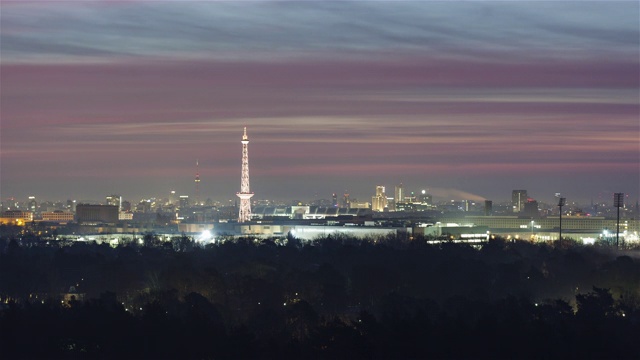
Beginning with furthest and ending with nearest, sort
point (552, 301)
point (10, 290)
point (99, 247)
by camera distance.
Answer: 1. point (99, 247)
2. point (10, 290)
3. point (552, 301)

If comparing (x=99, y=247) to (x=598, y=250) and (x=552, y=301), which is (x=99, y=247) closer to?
(x=598, y=250)

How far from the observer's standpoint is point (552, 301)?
304 ft

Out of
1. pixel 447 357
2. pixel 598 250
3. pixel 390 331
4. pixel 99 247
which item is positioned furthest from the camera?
pixel 99 247

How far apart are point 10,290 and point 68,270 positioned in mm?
17462

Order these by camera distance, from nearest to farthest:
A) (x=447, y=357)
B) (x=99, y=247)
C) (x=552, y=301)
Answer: (x=447, y=357), (x=552, y=301), (x=99, y=247)

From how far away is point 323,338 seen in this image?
7075 cm

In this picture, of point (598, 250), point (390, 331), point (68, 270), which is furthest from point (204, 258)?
point (390, 331)

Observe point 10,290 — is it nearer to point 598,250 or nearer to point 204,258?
point 204,258

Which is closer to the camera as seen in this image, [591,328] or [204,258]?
[591,328]

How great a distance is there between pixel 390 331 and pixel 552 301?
76.1 ft

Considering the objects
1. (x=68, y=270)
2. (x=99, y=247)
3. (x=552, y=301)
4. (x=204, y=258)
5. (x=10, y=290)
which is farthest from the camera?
(x=99, y=247)

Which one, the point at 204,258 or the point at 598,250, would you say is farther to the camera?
the point at 598,250

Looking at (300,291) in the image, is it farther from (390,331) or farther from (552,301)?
(390,331)

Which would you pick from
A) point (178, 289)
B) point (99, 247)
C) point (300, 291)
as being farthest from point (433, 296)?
point (99, 247)
